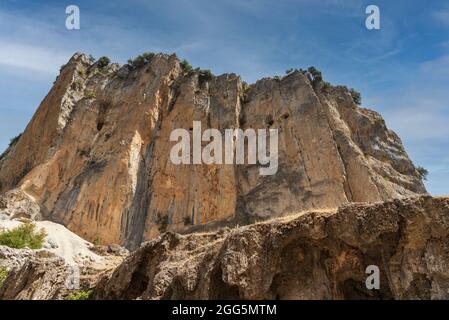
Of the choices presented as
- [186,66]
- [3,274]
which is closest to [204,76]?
[186,66]

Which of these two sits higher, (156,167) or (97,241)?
(156,167)

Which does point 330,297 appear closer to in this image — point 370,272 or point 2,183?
point 370,272

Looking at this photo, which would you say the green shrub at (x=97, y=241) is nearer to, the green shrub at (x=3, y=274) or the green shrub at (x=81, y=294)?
the green shrub at (x=3, y=274)

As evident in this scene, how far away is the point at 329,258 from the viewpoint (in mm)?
12367

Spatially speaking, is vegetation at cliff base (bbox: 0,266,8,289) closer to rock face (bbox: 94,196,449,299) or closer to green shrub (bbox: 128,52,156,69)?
rock face (bbox: 94,196,449,299)

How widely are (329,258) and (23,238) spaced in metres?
23.3

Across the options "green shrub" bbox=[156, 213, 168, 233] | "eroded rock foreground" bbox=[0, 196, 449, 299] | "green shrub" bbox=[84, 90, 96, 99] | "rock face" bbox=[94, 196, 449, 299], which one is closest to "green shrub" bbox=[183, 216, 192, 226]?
"green shrub" bbox=[156, 213, 168, 233]

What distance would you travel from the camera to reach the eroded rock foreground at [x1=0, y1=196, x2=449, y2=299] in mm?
10836

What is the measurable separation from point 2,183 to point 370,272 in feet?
145

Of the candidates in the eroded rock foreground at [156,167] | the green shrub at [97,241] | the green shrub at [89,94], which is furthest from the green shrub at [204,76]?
the green shrub at [97,241]

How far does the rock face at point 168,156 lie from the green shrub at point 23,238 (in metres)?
7.04

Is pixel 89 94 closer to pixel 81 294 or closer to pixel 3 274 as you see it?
pixel 3 274
